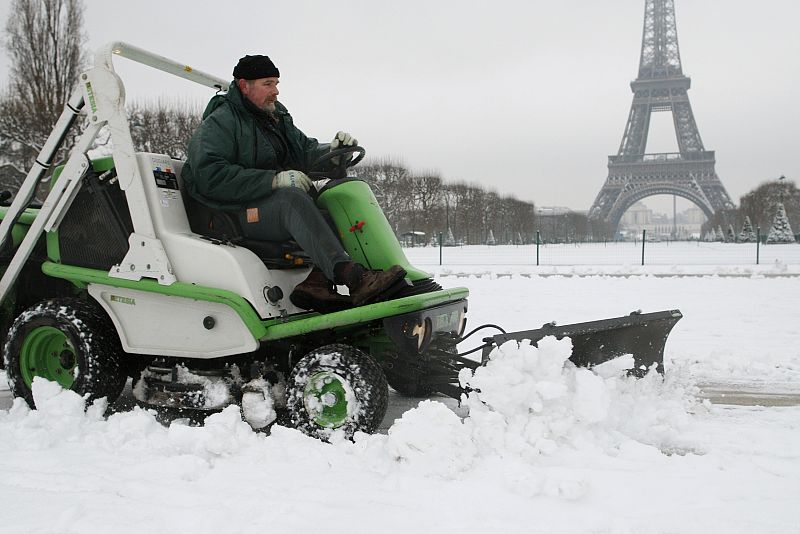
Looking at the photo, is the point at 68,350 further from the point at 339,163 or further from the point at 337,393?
the point at 339,163

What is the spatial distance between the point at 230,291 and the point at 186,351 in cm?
46

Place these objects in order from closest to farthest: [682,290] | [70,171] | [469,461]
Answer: [469,461] < [70,171] < [682,290]

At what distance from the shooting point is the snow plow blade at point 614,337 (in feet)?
11.0

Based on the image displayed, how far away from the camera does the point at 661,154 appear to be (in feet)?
217

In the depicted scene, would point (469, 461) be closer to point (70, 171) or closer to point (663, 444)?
point (663, 444)

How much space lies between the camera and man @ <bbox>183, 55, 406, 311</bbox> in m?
3.57

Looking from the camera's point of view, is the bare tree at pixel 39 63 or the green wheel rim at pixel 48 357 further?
the bare tree at pixel 39 63

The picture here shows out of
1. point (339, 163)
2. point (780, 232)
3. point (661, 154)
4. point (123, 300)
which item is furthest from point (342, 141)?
point (661, 154)

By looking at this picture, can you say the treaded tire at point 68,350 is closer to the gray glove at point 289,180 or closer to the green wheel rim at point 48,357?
the green wheel rim at point 48,357

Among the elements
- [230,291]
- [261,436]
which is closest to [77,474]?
[261,436]

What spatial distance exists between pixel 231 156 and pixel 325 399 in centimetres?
150

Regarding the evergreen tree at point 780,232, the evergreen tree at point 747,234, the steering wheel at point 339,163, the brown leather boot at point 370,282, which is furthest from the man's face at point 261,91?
the evergreen tree at point 747,234

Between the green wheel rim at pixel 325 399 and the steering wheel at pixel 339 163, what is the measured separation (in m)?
1.61

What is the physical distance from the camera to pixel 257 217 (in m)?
3.81
